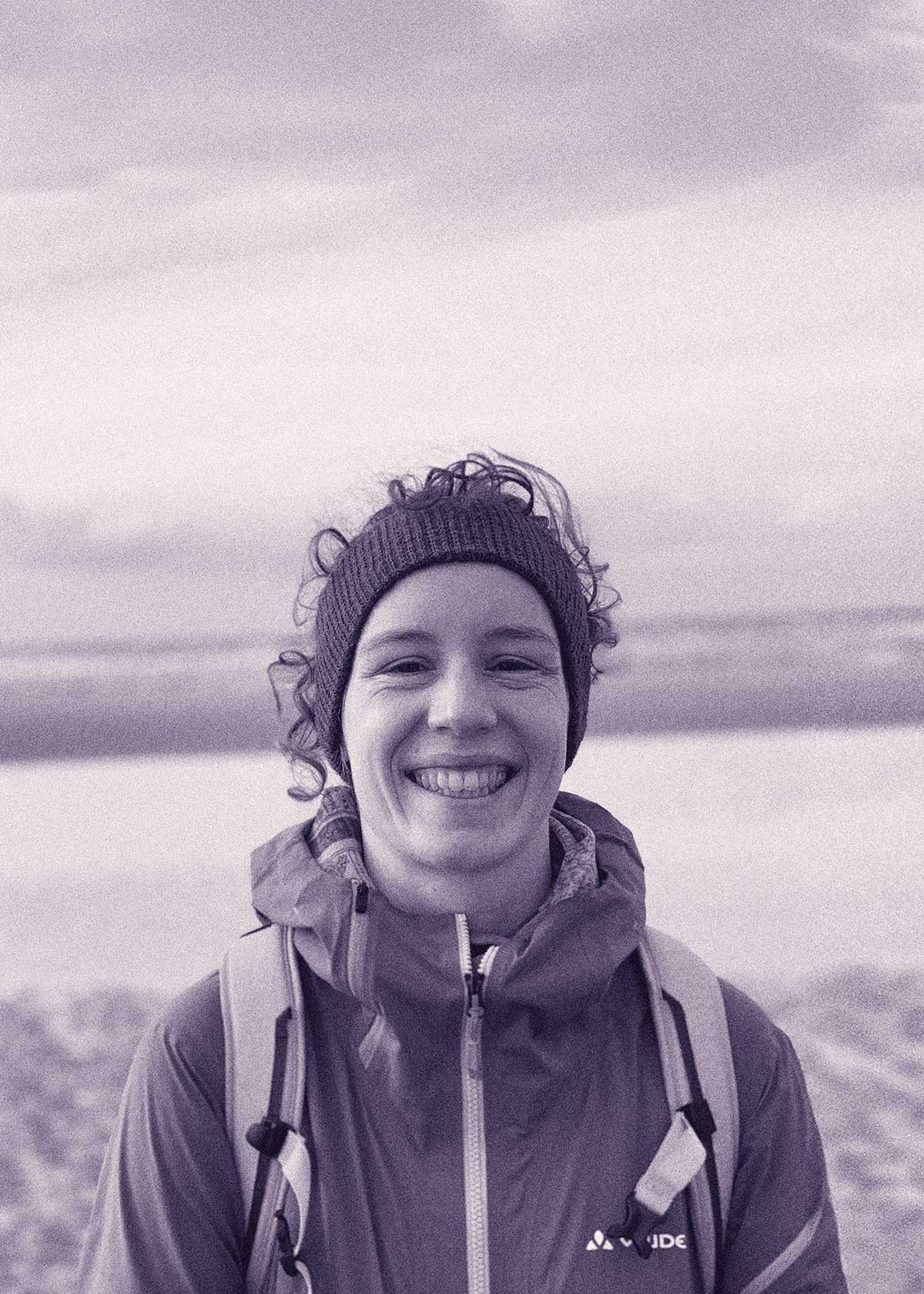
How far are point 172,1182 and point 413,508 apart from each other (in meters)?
0.64

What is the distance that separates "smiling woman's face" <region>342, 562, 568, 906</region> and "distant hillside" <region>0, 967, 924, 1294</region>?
959 mm

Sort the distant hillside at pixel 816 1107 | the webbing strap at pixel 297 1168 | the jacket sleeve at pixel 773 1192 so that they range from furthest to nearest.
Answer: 1. the distant hillside at pixel 816 1107
2. the jacket sleeve at pixel 773 1192
3. the webbing strap at pixel 297 1168

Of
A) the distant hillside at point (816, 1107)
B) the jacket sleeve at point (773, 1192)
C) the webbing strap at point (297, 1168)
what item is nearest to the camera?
the webbing strap at point (297, 1168)

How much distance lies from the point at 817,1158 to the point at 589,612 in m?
→ 0.59

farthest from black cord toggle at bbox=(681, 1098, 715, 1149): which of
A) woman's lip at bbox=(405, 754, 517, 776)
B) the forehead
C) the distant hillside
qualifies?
the distant hillside

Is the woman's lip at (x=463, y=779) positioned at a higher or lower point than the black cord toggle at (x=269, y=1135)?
higher

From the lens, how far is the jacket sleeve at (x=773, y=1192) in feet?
4.41

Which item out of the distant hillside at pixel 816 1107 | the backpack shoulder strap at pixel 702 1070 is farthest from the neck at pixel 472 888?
the distant hillside at pixel 816 1107

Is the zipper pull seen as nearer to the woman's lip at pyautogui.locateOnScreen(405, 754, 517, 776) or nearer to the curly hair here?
the woman's lip at pyautogui.locateOnScreen(405, 754, 517, 776)

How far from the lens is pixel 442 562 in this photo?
142 centimetres

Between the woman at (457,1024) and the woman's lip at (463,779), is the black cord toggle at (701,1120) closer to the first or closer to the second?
the woman at (457,1024)

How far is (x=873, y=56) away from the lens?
232cm

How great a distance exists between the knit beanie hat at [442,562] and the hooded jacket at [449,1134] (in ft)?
0.68

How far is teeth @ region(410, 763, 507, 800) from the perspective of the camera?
1372 millimetres
